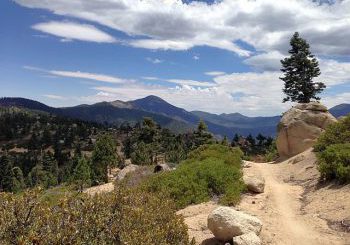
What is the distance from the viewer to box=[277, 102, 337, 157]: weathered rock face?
3942 cm

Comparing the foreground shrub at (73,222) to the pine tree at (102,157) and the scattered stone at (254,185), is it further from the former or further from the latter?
the pine tree at (102,157)

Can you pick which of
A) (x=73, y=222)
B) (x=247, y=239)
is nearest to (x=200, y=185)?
(x=247, y=239)

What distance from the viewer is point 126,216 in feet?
30.9

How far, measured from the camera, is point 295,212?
1841 cm

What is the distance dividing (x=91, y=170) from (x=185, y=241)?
190ft

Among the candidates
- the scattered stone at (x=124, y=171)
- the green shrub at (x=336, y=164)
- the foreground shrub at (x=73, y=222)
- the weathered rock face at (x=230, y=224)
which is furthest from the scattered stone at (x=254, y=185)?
the scattered stone at (x=124, y=171)

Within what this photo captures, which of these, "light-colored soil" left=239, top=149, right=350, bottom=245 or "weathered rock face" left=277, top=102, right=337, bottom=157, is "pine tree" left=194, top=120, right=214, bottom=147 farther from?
"light-colored soil" left=239, top=149, right=350, bottom=245

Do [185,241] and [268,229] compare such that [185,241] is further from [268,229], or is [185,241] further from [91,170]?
[91,170]

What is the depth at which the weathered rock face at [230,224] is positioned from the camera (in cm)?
1392

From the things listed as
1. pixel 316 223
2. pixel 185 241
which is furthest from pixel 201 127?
pixel 185 241

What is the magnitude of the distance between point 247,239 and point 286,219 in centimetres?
439

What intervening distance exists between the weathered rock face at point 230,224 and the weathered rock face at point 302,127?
26658 mm

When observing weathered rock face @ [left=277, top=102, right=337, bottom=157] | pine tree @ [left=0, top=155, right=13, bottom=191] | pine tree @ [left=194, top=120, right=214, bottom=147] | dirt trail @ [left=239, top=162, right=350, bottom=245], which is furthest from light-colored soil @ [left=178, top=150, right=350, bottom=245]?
pine tree @ [left=0, top=155, right=13, bottom=191]

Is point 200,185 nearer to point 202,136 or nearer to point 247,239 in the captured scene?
point 247,239
